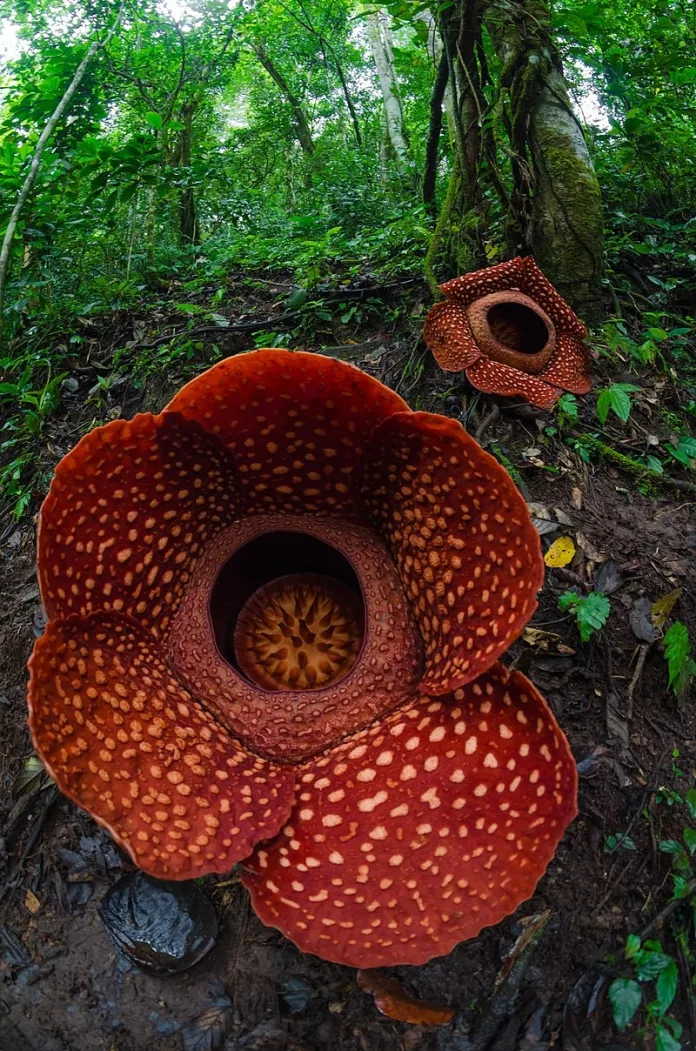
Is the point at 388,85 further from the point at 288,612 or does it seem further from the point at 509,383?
the point at 288,612

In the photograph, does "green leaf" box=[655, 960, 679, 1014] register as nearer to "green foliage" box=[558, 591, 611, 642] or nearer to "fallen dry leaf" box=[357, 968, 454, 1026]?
"fallen dry leaf" box=[357, 968, 454, 1026]

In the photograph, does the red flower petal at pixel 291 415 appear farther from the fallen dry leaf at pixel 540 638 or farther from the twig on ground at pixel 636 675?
the twig on ground at pixel 636 675

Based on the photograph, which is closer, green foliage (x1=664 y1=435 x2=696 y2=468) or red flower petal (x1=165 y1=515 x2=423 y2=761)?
red flower petal (x1=165 y1=515 x2=423 y2=761)

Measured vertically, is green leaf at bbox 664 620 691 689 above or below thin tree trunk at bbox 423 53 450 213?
below

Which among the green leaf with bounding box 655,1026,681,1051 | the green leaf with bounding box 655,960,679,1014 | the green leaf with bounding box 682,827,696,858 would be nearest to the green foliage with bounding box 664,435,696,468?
the green leaf with bounding box 682,827,696,858

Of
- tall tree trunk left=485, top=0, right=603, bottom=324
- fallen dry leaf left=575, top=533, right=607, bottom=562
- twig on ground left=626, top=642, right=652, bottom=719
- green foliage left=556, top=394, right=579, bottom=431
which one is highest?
tall tree trunk left=485, top=0, right=603, bottom=324

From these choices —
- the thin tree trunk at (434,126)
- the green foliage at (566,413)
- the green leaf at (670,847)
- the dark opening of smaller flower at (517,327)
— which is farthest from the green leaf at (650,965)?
the thin tree trunk at (434,126)

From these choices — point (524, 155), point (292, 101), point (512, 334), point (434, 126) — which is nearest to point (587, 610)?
point (512, 334)

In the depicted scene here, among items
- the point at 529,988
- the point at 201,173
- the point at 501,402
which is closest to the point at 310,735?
the point at 529,988
